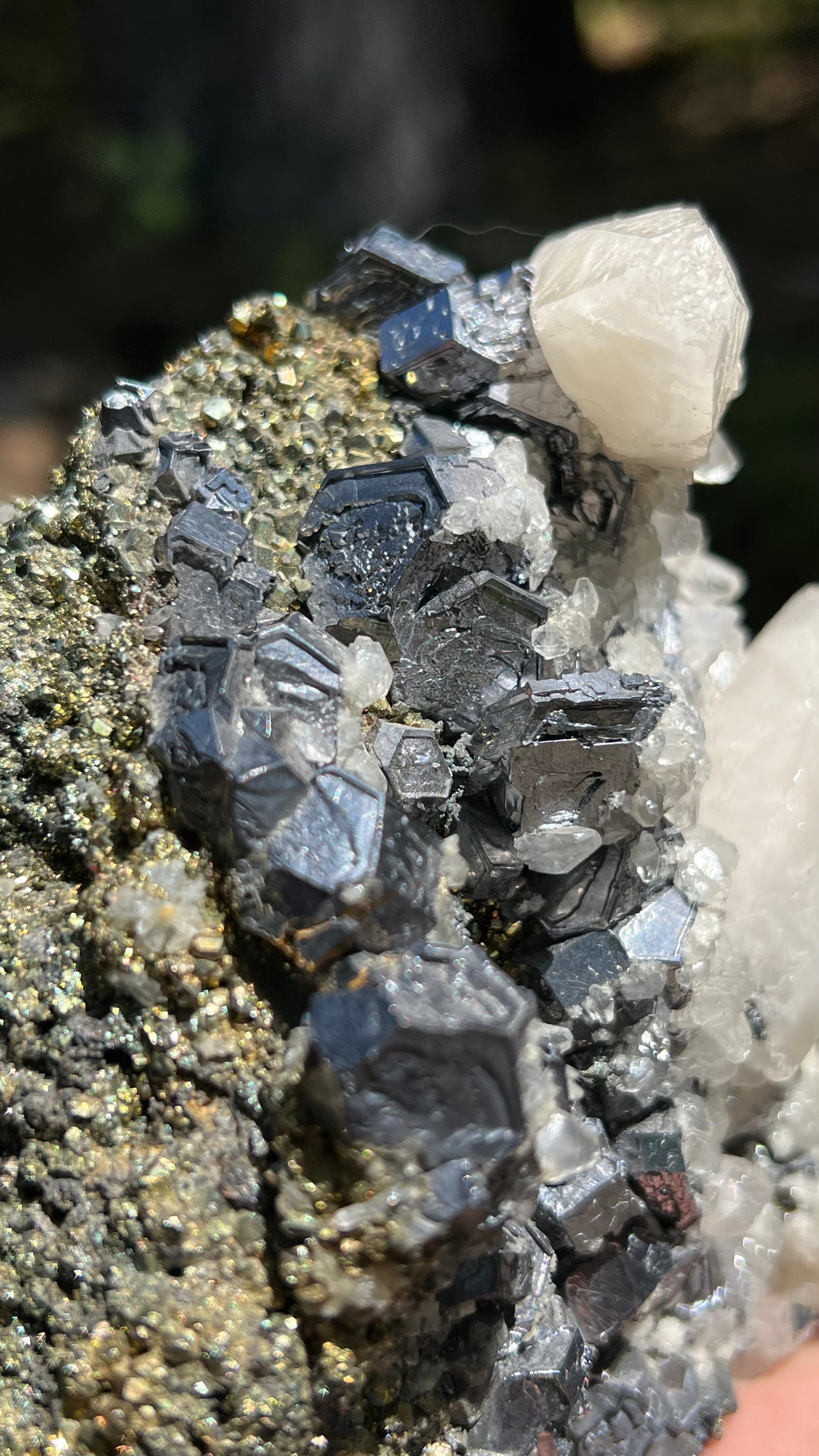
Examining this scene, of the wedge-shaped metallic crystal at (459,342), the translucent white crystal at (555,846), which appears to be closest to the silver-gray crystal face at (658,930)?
the translucent white crystal at (555,846)

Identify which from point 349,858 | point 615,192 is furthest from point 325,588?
point 615,192

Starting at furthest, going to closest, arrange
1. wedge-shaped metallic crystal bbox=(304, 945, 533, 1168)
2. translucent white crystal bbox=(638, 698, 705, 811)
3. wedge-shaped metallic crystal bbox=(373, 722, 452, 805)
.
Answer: translucent white crystal bbox=(638, 698, 705, 811) < wedge-shaped metallic crystal bbox=(373, 722, 452, 805) < wedge-shaped metallic crystal bbox=(304, 945, 533, 1168)

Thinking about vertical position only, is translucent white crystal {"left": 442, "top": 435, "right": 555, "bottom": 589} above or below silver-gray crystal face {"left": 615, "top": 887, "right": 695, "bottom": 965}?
above

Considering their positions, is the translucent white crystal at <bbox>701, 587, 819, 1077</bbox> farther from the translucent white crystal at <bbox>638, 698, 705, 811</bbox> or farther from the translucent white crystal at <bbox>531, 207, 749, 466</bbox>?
the translucent white crystal at <bbox>531, 207, 749, 466</bbox>

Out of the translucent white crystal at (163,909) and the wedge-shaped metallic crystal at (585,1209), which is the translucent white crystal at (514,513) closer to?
the translucent white crystal at (163,909)

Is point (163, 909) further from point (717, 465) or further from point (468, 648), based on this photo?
point (717, 465)

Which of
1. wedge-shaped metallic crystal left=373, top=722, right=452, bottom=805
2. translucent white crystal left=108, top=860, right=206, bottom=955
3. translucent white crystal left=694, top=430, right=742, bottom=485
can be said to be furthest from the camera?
translucent white crystal left=694, top=430, right=742, bottom=485

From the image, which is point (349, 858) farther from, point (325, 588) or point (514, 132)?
point (514, 132)

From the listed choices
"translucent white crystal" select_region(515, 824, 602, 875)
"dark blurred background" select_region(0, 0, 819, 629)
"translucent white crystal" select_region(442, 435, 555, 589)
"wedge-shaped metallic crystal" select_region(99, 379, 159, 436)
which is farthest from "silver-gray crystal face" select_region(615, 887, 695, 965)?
"dark blurred background" select_region(0, 0, 819, 629)
